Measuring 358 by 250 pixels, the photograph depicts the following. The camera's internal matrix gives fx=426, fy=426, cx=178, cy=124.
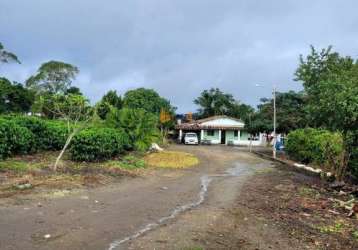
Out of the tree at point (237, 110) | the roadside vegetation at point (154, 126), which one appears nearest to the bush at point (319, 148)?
the roadside vegetation at point (154, 126)

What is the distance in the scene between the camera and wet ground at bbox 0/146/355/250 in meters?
6.98

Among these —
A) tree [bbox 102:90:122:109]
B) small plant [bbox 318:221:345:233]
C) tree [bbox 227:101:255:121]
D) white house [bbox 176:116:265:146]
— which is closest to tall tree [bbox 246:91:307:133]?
tree [bbox 102:90:122:109]

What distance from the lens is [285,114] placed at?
4062 cm

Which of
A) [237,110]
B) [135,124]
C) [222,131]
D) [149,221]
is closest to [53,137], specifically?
[135,124]

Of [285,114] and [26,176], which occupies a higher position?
[285,114]

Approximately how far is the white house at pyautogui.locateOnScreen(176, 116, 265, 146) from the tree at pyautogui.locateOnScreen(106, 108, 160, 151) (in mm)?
A: 40494

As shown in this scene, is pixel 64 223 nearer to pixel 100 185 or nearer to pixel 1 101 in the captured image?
pixel 100 185

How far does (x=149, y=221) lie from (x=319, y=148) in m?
18.7

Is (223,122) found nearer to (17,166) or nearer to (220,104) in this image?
(220,104)

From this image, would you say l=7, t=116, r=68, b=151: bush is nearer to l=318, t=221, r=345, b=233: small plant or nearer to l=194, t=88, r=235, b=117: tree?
l=318, t=221, r=345, b=233: small plant

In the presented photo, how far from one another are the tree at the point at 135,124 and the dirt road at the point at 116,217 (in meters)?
10.3

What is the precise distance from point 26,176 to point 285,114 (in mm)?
31548

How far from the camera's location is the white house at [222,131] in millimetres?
65750

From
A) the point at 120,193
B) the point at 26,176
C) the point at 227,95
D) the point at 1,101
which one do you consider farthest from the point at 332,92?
the point at 227,95
